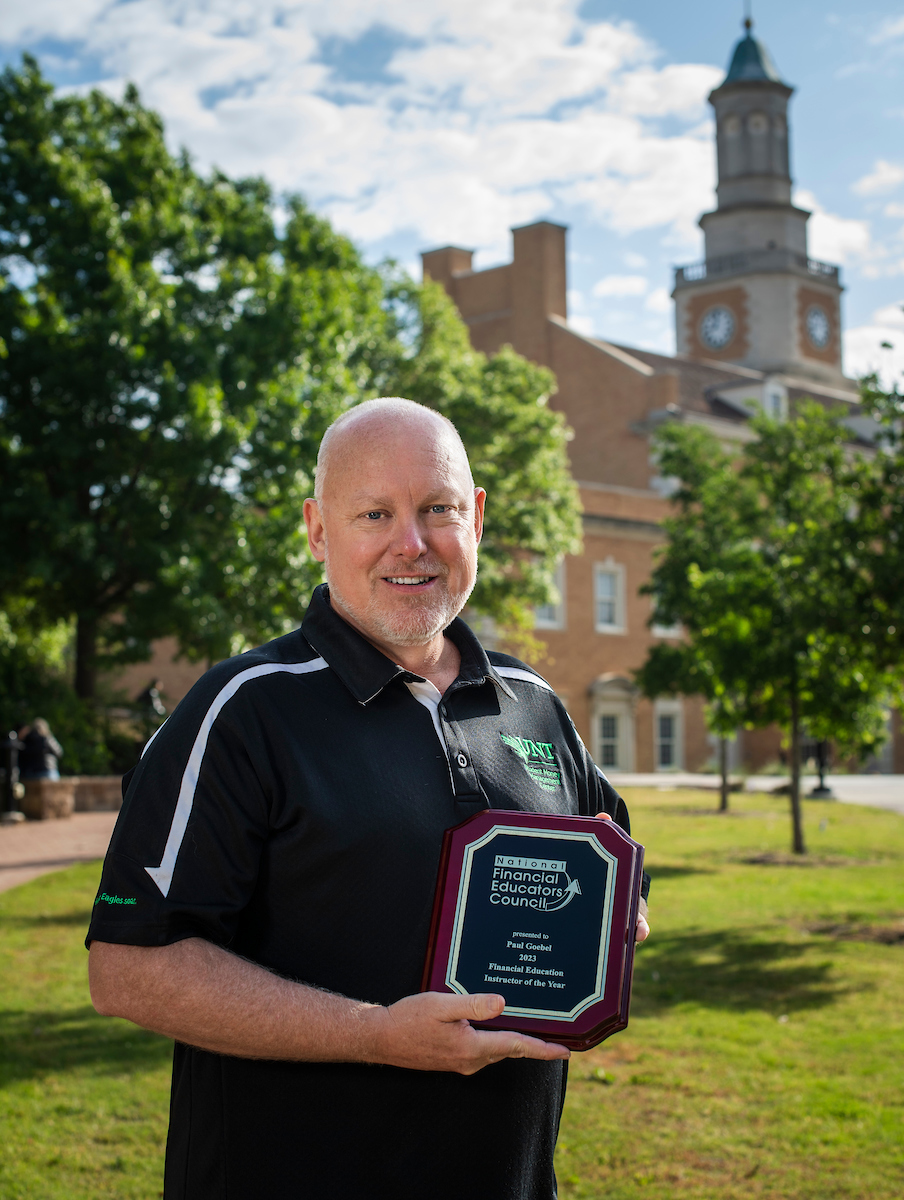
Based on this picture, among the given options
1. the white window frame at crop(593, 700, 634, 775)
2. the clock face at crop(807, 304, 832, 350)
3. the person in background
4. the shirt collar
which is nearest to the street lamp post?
the person in background

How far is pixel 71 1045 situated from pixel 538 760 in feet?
19.1

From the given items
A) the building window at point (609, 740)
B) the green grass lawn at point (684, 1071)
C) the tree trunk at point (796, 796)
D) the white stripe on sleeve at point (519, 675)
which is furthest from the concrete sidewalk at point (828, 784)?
the white stripe on sleeve at point (519, 675)

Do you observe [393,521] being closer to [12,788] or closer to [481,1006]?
[481,1006]

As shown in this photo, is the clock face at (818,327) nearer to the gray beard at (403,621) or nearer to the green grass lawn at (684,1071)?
the green grass lawn at (684,1071)

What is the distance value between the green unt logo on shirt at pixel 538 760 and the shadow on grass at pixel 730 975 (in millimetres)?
6226

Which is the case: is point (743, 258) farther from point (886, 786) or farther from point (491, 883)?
point (491, 883)

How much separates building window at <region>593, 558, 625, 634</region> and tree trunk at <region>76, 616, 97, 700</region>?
19136 millimetres

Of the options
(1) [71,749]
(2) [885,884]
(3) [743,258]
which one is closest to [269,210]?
(1) [71,749]

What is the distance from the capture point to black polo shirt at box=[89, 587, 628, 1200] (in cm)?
207

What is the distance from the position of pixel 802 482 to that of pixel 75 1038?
1285 centimetres

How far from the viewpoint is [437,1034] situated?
198cm

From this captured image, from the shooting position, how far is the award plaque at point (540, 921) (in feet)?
7.01

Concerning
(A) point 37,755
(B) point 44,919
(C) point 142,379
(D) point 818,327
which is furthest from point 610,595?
(B) point 44,919

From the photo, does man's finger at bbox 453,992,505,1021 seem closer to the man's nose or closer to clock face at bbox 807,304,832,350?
the man's nose
